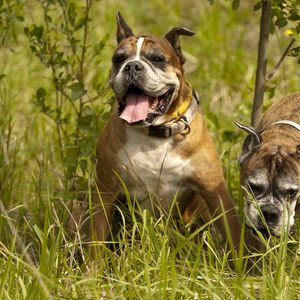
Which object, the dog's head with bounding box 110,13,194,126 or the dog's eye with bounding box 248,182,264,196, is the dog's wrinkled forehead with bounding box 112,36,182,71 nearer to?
the dog's head with bounding box 110,13,194,126

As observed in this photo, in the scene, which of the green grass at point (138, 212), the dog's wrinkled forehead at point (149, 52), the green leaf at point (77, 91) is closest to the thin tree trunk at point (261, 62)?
the green grass at point (138, 212)

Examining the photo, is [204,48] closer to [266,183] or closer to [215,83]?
[215,83]

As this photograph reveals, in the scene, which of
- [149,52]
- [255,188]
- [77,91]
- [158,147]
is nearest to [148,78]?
[149,52]

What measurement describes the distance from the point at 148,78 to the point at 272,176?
0.84 metres

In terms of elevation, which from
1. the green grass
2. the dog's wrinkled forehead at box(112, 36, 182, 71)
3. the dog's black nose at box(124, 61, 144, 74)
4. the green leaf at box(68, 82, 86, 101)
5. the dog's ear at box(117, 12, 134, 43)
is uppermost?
the dog's ear at box(117, 12, 134, 43)

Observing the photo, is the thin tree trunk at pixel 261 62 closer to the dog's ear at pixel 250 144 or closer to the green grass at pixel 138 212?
the green grass at pixel 138 212

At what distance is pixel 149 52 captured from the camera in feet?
16.3

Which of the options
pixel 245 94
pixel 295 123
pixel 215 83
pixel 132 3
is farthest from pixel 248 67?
pixel 295 123

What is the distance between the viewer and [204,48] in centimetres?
843

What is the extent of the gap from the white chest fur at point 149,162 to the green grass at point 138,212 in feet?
0.71

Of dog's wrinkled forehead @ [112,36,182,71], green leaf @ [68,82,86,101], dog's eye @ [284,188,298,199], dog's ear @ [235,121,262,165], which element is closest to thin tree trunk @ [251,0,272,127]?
dog's ear @ [235,121,262,165]

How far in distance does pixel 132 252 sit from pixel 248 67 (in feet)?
12.8

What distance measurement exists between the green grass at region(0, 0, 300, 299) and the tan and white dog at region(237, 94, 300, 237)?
17 cm

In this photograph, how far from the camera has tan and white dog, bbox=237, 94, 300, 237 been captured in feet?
15.4
